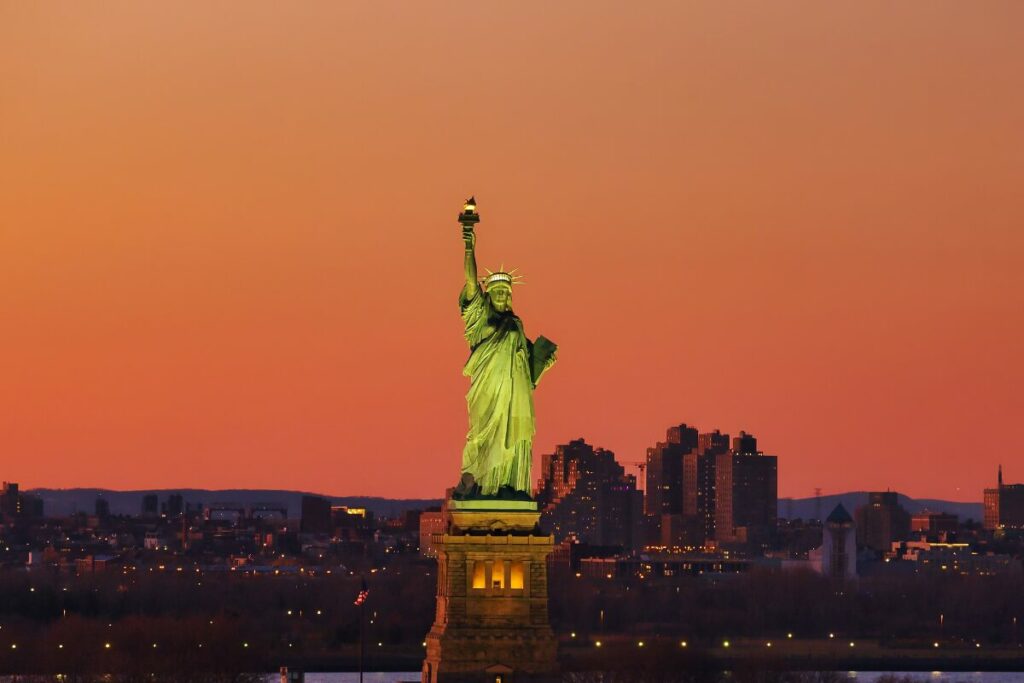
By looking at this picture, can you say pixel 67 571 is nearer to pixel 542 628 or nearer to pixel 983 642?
pixel 983 642

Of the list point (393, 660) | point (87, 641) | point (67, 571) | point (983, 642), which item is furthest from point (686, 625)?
point (67, 571)

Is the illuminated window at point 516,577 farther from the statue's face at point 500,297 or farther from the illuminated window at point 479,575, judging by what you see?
the statue's face at point 500,297

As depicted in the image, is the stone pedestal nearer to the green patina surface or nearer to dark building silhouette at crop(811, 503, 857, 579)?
the green patina surface

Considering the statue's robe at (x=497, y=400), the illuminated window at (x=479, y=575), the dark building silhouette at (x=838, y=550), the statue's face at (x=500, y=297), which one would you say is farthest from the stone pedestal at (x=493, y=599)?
the dark building silhouette at (x=838, y=550)

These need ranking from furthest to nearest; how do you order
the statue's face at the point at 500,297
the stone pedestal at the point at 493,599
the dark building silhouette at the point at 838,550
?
the dark building silhouette at the point at 838,550 < the statue's face at the point at 500,297 < the stone pedestal at the point at 493,599

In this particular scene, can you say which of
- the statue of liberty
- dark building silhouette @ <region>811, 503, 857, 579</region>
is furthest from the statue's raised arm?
dark building silhouette @ <region>811, 503, 857, 579</region>

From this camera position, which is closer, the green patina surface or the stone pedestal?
the stone pedestal

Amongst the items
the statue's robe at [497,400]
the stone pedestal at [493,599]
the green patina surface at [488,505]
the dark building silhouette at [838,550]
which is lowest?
the stone pedestal at [493,599]

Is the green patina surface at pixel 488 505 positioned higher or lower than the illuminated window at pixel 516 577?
higher
